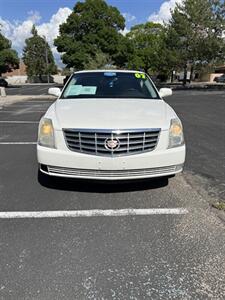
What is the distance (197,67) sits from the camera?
4022 cm

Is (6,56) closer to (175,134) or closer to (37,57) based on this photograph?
(37,57)

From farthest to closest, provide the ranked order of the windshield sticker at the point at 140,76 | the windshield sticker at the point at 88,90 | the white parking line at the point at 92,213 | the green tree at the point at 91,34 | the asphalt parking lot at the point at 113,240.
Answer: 1. the green tree at the point at 91,34
2. the windshield sticker at the point at 140,76
3. the windshield sticker at the point at 88,90
4. the white parking line at the point at 92,213
5. the asphalt parking lot at the point at 113,240

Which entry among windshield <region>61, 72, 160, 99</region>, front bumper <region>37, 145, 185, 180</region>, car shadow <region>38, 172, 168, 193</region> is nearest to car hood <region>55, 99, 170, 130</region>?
front bumper <region>37, 145, 185, 180</region>

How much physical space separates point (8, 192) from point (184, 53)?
37015 mm

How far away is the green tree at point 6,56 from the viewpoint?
159 feet

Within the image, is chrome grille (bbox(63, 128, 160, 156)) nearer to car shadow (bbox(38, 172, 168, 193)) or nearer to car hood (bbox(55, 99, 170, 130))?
car hood (bbox(55, 99, 170, 130))

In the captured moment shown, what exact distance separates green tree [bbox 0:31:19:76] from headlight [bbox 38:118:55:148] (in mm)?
47824

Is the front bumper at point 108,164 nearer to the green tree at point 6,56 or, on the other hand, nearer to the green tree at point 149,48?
the green tree at point 149,48

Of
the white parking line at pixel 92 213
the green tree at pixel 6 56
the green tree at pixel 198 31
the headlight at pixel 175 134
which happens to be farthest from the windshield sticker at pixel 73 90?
the green tree at pixel 6 56

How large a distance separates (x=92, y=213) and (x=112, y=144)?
82 cm

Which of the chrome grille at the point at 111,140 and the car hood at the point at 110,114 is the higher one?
the car hood at the point at 110,114

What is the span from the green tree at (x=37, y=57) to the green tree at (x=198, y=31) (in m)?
47.7

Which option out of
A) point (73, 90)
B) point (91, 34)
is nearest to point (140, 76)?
point (73, 90)

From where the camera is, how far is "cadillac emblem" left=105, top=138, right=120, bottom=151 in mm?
3900
